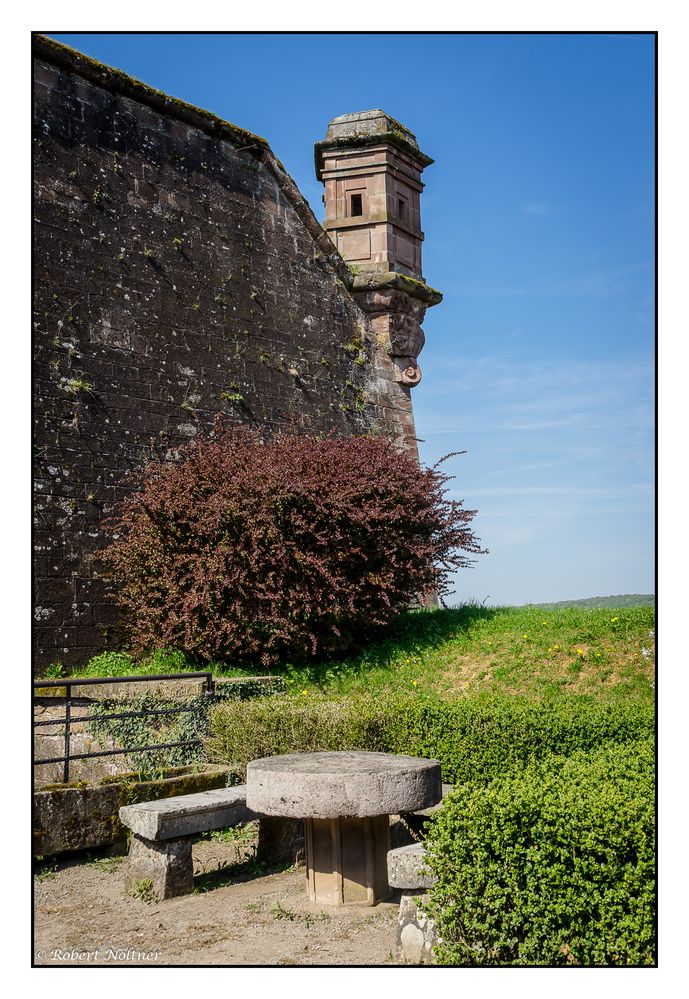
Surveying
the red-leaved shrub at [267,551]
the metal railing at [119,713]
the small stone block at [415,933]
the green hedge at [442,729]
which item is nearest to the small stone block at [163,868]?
the metal railing at [119,713]

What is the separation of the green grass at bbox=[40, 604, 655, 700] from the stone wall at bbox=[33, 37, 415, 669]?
2.15m

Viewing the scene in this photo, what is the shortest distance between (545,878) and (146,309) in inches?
416

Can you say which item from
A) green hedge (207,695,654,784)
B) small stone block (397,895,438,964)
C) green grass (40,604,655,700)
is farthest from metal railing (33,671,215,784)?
small stone block (397,895,438,964)

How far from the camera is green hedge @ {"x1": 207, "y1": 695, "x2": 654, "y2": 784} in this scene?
728cm

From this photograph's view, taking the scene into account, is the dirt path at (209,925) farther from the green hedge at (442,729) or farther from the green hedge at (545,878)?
the green hedge at (442,729)

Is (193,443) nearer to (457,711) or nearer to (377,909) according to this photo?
(457,711)

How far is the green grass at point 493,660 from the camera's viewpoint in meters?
10.1

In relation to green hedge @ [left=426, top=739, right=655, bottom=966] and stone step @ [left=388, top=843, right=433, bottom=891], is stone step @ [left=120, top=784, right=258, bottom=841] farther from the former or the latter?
green hedge @ [left=426, top=739, right=655, bottom=966]

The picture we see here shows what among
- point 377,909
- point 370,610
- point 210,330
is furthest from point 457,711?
point 210,330

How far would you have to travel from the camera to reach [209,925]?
5770mm

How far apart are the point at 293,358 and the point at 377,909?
1099 cm

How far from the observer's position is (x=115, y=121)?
13.4 meters

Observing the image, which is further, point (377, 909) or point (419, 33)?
point (377, 909)

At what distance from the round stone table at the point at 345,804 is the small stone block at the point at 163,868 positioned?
88 cm
